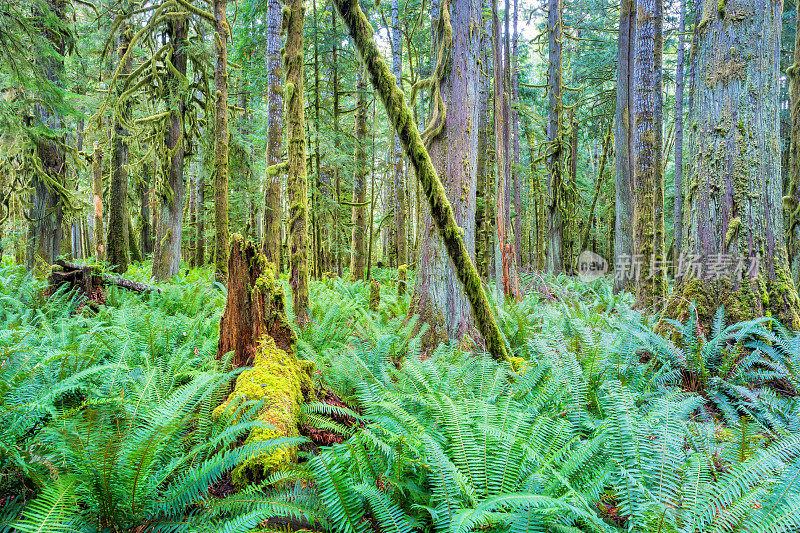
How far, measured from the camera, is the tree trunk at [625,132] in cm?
806

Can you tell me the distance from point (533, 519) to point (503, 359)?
2164 mm

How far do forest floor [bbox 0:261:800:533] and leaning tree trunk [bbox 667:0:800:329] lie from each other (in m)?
0.53

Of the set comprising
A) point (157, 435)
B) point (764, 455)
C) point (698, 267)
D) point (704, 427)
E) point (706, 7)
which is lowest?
point (704, 427)

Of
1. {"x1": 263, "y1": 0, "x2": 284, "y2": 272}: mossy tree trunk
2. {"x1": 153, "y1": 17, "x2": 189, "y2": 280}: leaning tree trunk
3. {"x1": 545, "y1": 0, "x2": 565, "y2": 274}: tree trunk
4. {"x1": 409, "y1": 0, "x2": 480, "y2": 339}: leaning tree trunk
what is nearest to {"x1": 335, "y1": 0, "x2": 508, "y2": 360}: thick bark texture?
{"x1": 409, "y1": 0, "x2": 480, "y2": 339}: leaning tree trunk

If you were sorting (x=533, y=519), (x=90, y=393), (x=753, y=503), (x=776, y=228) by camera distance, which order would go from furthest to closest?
1. (x=776, y=228)
2. (x=90, y=393)
3. (x=753, y=503)
4. (x=533, y=519)

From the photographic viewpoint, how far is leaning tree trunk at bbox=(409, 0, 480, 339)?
15.4 feet

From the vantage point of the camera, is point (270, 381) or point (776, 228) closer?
point (270, 381)

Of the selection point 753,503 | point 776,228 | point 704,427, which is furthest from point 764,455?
point 776,228

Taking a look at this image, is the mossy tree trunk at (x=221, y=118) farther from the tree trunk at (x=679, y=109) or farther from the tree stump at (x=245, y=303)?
the tree trunk at (x=679, y=109)

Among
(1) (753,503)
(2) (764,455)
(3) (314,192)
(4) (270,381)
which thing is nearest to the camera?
(1) (753,503)

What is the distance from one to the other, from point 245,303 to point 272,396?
1.06m

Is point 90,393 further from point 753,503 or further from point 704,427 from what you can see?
point 704,427

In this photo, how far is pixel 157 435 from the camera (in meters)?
2.00

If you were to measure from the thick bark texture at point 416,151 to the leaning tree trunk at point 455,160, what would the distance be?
111 centimetres
